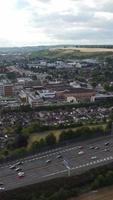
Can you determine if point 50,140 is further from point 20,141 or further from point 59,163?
point 59,163

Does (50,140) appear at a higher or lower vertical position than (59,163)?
higher

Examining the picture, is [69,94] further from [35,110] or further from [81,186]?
[81,186]

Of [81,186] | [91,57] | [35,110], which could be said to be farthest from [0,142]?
[91,57]

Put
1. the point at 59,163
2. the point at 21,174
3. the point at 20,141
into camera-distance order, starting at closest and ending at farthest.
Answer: the point at 21,174 < the point at 59,163 < the point at 20,141

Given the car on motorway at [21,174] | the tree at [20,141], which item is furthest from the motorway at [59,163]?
the tree at [20,141]

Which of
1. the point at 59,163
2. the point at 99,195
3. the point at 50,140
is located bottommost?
the point at 99,195

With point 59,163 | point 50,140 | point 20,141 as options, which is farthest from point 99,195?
point 20,141

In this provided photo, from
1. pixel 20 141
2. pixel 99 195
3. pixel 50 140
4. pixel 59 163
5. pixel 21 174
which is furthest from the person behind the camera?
pixel 20 141

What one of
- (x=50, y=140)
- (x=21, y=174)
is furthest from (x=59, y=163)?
(x=50, y=140)

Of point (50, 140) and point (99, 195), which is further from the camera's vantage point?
point (50, 140)

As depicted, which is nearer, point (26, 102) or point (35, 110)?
point (35, 110)
